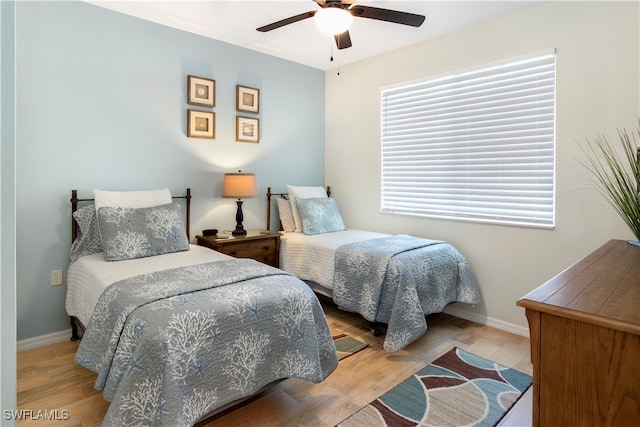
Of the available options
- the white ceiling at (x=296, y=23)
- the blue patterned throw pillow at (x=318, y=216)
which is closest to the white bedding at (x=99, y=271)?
the blue patterned throw pillow at (x=318, y=216)

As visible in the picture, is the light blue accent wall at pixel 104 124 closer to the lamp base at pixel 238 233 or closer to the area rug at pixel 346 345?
the lamp base at pixel 238 233

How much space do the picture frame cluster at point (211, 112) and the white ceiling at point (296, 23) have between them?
45 cm

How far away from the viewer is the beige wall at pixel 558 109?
244cm

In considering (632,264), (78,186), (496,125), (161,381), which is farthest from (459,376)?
(78,186)

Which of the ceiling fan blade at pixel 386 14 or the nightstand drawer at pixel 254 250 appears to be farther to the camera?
the nightstand drawer at pixel 254 250

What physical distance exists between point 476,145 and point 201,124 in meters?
2.54

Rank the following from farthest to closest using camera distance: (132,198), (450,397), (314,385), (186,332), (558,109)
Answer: (132,198), (558,109), (314,385), (450,397), (186,332)

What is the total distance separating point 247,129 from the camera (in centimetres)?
376

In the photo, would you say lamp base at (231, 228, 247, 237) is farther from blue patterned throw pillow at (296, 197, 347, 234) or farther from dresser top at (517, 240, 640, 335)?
dresser top at (517, 240, 640, 335)

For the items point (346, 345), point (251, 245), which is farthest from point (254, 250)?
point (346, 345)

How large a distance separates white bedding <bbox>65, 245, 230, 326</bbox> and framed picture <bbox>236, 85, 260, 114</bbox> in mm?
1668

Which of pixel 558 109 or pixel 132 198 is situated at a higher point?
pixel 558 109

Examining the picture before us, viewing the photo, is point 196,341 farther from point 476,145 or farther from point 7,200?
point 476,145

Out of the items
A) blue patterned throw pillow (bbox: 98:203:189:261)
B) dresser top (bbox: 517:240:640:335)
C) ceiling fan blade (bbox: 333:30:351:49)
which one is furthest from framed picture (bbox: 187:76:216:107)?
dresser top (bbox: 517:240:640:335)
